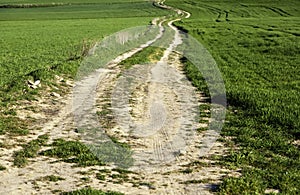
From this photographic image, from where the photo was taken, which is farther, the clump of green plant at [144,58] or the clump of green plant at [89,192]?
the clump of green plant at [144,58]

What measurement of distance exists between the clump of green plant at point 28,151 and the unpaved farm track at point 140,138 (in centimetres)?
18

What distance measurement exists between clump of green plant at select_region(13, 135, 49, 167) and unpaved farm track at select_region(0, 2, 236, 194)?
0.58 ft

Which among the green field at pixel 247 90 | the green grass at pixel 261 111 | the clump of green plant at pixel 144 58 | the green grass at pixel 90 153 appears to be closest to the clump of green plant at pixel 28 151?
the green field at pixel 247 90

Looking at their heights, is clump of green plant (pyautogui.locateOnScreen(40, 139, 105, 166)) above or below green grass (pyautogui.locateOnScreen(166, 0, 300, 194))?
below

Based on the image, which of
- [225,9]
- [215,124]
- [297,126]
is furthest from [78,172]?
[225,9]

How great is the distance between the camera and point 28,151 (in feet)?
37.4

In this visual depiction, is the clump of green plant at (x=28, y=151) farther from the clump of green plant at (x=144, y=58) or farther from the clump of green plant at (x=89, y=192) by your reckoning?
the clump of green plant at (x=144, y=58)

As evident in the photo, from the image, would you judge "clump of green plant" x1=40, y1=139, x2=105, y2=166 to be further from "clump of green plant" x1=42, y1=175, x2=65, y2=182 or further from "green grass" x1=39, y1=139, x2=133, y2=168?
"clump of green plant" x1=42, y1=175, x2=65, y2=182

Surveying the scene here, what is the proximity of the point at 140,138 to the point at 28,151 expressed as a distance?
3.37 m

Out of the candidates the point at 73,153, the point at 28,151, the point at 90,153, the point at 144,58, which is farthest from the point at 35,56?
the point at 90,153

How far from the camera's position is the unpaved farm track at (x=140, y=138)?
9469mm

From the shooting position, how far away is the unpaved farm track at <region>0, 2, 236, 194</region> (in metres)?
9.47

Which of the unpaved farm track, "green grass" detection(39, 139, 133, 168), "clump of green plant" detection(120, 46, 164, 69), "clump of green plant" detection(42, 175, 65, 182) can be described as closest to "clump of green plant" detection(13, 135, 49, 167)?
the unpaved farm track

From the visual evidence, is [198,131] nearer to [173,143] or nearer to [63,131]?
[173,143]
